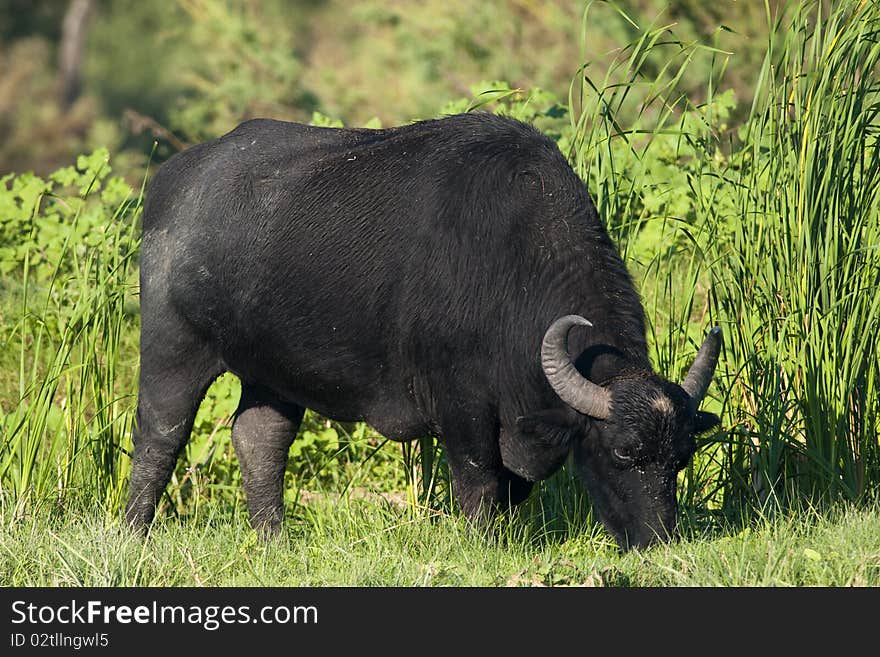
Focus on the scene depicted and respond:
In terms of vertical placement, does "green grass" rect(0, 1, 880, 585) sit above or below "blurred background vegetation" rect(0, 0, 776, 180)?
below

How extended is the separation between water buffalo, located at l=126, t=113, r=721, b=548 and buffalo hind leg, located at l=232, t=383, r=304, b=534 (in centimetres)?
4

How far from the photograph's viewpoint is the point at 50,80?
2977 centimetres

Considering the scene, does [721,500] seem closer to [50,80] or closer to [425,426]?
[425,426]

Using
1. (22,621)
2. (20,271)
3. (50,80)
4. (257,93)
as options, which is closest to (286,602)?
(22,621)

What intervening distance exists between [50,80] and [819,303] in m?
26.6

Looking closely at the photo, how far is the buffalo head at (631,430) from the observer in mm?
4863

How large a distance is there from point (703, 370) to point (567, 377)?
1.98 feet

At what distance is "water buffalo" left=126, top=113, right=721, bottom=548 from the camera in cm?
504

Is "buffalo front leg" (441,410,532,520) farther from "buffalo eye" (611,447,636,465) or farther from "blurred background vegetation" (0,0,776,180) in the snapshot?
"blurred background vegetation" (0,0,776,180)

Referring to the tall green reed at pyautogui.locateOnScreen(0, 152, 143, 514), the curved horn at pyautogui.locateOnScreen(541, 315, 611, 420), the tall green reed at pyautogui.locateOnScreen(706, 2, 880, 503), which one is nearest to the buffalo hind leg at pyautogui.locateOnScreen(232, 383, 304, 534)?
the tall green reed at pyautogui.locateOnScreen(0, 152, 143, 514)

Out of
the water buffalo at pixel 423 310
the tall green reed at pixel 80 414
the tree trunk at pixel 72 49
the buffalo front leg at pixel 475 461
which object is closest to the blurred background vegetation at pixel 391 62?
the water buffalo at pixel 423 310

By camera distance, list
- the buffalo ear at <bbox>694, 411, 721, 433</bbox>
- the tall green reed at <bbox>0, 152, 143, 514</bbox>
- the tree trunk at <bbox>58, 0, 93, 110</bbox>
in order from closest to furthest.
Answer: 1. the buffalo ear at <bbox>694, 411, 721, 433</bbox>
2. the tall green reed at <bbox>0, 152, 143, 514</bbox>
3. the tree trunk at <bbox>58, 0, 93, 110</bbox>

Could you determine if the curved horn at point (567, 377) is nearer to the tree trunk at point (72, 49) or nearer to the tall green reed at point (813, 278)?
the tall green reed at point (813, 278)

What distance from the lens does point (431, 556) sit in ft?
17.3
